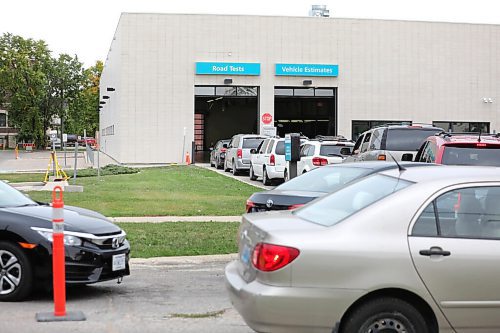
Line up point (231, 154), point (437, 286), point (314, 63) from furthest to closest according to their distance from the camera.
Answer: point (314, 63)
point (231, 154)
point (437, 286)

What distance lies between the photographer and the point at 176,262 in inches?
433

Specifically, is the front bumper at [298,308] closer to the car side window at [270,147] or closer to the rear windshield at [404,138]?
the rear windshield at [404,138]

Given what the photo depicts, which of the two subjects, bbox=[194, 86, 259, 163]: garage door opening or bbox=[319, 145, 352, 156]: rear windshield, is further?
bbox=[194, 86, 259, 163]: garage door opening

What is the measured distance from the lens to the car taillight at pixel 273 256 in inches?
202

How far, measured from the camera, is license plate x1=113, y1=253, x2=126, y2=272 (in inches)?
319

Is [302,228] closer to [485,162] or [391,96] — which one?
[485,162]

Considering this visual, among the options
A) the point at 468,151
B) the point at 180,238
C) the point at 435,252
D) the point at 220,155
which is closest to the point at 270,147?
the point at 220,155

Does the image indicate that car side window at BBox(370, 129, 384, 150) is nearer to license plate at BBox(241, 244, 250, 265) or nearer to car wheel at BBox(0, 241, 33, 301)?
car wheel at BBox(0, 241, 33, 301)

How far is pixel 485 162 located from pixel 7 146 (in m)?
99.6

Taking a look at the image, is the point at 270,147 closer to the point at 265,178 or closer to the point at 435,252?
the point at 265,178

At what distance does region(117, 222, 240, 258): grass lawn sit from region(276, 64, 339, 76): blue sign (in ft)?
97.0

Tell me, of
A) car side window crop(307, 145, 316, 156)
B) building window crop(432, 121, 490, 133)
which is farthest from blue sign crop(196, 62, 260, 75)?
car side window crop(307, 145, 316, 156)

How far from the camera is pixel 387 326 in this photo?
5.22m

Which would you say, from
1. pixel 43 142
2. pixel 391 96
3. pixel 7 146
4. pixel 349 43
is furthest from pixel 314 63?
pixel 7 146
